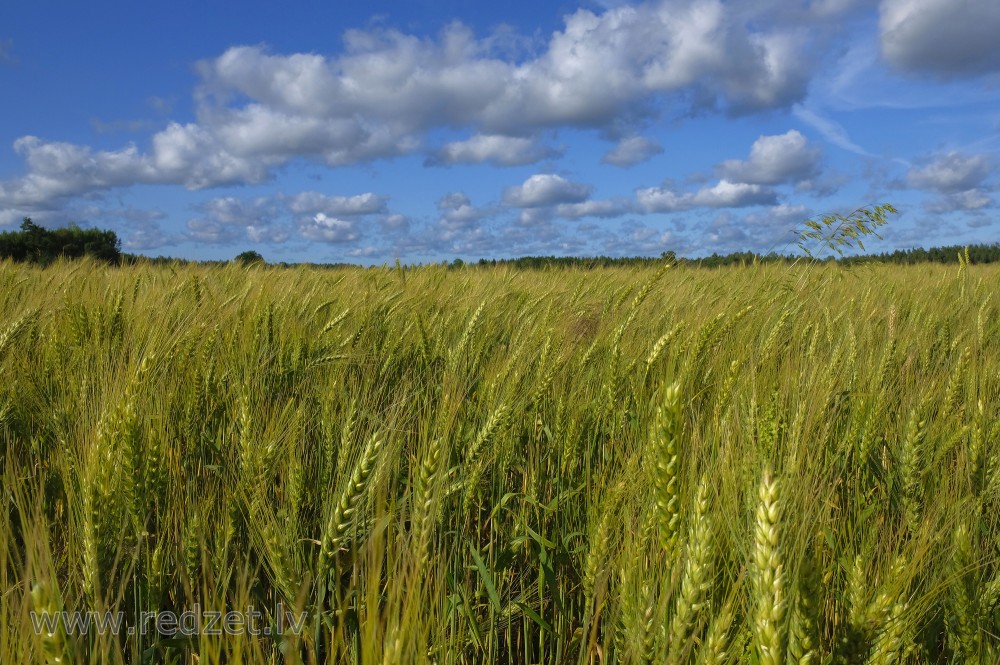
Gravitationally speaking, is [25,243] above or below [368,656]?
above

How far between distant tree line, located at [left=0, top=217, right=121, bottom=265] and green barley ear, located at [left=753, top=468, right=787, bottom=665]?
17.2m

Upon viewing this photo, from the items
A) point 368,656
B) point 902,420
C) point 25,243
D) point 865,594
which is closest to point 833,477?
point 902,420

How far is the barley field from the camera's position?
2.94 feet

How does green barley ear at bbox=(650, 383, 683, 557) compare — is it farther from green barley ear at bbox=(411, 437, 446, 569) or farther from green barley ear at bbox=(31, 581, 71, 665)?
green barley ear at bbox=(31, 581, 71, 665)

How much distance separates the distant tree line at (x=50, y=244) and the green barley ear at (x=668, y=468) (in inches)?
667

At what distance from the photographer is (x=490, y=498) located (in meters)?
1.73

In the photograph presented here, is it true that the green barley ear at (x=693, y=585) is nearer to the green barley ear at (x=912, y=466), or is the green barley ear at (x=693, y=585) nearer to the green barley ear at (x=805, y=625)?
the green barley ear at (x=805, y=625)

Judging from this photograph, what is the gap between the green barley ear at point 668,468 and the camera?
1.02 m

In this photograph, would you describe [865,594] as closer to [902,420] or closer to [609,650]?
[609,650]

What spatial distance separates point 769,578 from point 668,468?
0.89ft

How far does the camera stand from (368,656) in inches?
27.2

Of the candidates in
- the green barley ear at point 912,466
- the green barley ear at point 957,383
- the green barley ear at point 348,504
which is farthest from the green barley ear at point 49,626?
the green barley ear at point 957,383

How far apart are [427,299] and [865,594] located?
9.37 feet

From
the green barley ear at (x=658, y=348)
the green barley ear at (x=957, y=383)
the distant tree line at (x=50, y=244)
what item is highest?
the distant tree line at (x=50, y=244)
